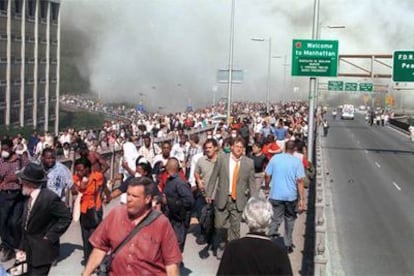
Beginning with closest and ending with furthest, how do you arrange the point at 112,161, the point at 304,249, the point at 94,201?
the point at 94,201
the point at 304,249
the point at 112,161

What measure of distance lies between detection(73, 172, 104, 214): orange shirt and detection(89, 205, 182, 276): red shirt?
376cm

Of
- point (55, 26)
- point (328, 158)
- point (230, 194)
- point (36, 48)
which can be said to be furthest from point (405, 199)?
point (55, 26)

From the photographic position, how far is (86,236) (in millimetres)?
9000

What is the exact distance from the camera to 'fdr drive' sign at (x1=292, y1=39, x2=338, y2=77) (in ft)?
78.0

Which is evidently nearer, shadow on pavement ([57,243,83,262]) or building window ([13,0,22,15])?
shadow on pavement ([57,243,83,262])

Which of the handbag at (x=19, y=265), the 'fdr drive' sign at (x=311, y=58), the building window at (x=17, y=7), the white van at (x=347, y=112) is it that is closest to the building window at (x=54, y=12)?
the building window at (x=17, y=7)

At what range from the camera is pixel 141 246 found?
5027 millimetres

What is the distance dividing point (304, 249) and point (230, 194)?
1502 mm

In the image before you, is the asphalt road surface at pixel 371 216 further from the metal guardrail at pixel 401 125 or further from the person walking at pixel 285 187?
the metal guardrail at pixel 401 125

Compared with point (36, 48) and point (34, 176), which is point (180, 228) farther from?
point (36, 48)

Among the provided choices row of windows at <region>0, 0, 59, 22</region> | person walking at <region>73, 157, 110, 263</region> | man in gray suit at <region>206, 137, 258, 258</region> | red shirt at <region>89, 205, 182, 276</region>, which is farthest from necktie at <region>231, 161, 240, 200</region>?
row of windows at <region>0, 0, 59, 22</region>

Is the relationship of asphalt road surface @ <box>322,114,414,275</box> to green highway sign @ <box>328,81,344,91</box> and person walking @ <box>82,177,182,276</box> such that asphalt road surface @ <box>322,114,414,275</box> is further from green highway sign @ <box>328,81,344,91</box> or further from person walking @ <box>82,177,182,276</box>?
green highway sign @ <box>328,81,344,91</box>

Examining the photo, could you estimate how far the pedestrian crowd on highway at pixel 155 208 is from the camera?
5.02m

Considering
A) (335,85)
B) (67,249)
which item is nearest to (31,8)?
(335,85)
